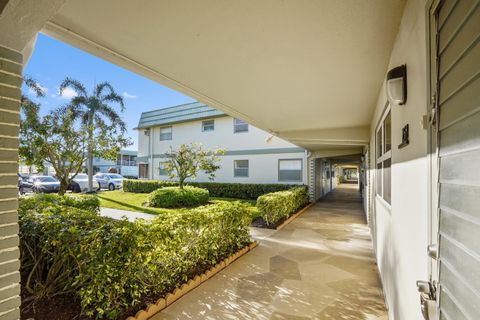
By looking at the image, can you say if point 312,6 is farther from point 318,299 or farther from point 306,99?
point 318,299

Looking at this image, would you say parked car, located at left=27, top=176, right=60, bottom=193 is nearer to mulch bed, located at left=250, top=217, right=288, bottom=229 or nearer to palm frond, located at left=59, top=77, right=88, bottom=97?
palm frond, located at left=59, top=77, right=88, bottom=97

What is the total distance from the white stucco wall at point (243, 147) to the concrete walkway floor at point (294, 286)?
7.87m

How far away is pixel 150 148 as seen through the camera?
1931 centimetres

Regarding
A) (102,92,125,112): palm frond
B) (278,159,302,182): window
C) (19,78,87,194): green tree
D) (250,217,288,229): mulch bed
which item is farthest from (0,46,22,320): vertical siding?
(102,92,125,112): palm frond

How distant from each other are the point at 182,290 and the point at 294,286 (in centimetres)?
175

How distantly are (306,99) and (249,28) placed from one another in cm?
258

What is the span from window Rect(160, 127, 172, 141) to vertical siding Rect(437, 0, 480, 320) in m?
18.3

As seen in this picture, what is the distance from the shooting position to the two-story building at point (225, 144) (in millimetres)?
13672

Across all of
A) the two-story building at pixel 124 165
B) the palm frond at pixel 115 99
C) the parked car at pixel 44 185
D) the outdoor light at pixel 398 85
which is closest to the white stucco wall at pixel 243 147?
the palm frond at pixel 115 99

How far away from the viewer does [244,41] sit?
2.45 m

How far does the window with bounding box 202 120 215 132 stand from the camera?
1614 centimetres

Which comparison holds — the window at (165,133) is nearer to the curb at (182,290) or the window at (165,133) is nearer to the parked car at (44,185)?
the parked car at (44,185)

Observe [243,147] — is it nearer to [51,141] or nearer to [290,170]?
[290,170]

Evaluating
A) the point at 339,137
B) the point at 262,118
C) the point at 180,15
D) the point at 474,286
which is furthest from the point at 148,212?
the point at 474,286
